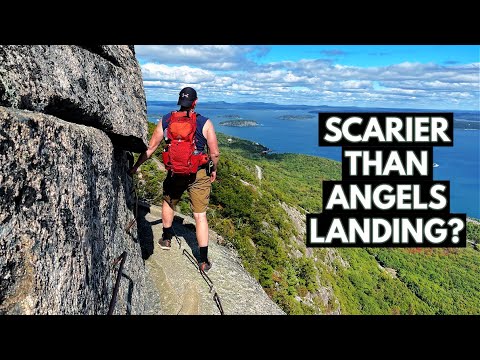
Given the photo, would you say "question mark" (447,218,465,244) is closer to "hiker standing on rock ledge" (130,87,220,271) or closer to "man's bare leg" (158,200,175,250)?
"hiker standing on rock ledge" (130,87,220,271)

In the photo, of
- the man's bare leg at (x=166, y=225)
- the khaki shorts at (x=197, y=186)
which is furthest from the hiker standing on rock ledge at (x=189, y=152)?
the man's bare leg at (x=166, y=225)

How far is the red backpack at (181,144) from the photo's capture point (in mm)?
5957

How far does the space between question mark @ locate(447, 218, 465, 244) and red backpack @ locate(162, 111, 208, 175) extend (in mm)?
5611

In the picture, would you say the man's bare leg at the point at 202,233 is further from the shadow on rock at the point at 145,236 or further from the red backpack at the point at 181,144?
the shadow on rock at the point at 145,236

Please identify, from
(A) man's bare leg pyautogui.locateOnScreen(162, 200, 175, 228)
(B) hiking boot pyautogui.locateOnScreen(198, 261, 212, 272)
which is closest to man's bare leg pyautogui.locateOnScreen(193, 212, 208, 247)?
(B) hiking boot pyautogui.locateOnScreen(198, 261, 212, 272)

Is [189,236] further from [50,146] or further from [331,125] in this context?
[50,146]

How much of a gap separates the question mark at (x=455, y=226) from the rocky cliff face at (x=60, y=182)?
653cm

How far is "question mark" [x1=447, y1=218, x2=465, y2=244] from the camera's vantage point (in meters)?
7.86

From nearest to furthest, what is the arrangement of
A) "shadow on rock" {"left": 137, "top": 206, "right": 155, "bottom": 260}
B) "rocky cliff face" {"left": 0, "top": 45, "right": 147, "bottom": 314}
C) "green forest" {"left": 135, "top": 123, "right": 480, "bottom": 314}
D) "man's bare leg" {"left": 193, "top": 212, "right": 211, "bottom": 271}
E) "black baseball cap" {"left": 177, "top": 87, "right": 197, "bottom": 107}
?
"rocky cliff face" {"left": 0, "top": 45, "right": 147, "bottom": 314}, "black baseball cap" {"left": 177, "top": 87, "right": 197, "bottom": 107}, "man's bare leg" {"left": 193, "top": 212, "right": 211, "bottom": 271}, "shadow on rock" {"left": 137, "top": 206, "right": 155, "bottom": 260}, "green forest" {"left": 135, "top": 123, "right": 480, "bottom": 314}

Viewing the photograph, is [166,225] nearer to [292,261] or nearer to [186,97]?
[186,97]

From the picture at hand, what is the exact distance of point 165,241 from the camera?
8.16m
